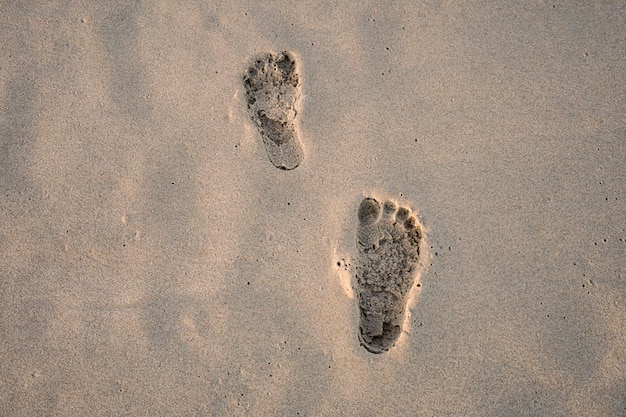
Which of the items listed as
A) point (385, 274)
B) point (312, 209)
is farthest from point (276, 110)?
point (385, 274)

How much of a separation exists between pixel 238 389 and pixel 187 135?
1.17 metres

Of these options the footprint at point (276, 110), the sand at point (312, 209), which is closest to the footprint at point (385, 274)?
the sand at point (312, 209)

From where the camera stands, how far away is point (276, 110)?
181 centimetres

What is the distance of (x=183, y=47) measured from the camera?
1.87 metres

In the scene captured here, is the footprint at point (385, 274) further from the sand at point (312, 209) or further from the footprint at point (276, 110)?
the footprint at point (276, 110)

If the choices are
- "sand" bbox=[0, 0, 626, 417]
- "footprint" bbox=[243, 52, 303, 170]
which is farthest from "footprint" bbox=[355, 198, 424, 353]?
"footprint" bbox=[243, 52, 303, 170]

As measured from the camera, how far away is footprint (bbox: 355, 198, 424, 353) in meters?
1.75

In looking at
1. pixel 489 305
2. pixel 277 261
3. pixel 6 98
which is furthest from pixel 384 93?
pixel 6 98

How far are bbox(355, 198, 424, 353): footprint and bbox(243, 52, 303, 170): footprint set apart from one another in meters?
0.46

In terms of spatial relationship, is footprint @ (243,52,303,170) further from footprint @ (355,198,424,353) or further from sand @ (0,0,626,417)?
footprint @ (355,198,424,353)

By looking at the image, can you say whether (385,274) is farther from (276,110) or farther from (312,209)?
(276,110)

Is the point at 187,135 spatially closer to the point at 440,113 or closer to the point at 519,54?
the point at 440,113

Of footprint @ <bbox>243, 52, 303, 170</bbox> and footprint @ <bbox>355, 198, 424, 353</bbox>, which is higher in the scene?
footprint @ <bbox>243, 52, 303, 170</bbox>

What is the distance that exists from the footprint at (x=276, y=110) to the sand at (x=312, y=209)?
4cm
